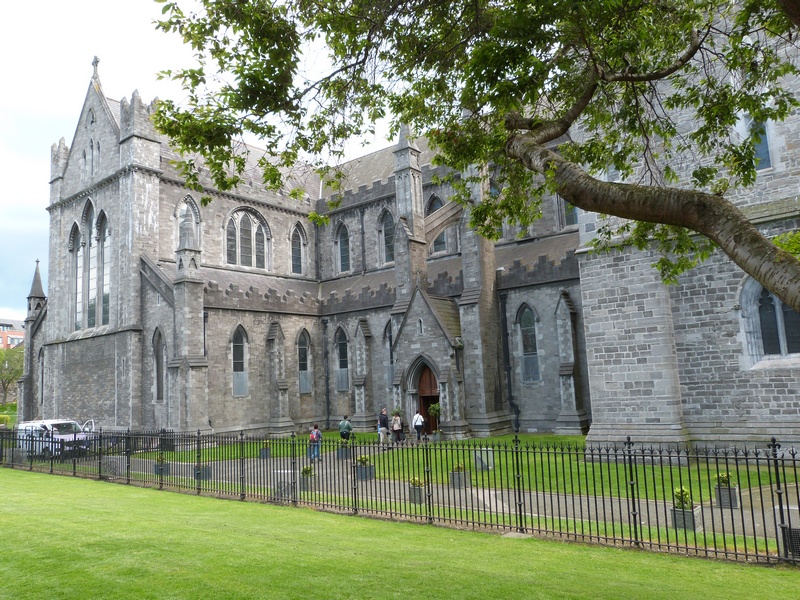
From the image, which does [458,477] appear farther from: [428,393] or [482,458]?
[428,393]

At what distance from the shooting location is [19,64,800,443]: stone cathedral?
52.8ft

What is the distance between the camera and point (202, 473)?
51.6 ft

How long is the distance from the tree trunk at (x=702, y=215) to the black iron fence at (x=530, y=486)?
10.8ft

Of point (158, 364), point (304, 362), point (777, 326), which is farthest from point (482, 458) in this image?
point (304, 362)

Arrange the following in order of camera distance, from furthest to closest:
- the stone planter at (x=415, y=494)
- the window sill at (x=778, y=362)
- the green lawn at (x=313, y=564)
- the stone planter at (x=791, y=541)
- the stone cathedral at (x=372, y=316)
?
the stone cathedral at (x=372, y=316), the window sill at (x=778, y=362), the stone planter at (x=415, y=494), the stone planter at (x=791, y=541), the green lawn at (x=313, y=564)

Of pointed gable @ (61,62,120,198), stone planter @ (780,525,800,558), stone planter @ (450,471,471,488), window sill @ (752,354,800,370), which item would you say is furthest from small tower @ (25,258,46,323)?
stone planter @ (780,525,800,558)

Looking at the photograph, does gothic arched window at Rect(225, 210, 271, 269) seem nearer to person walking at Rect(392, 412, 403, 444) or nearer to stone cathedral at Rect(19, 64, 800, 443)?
stone cathedral at Rect(19, 64, 800, 443)

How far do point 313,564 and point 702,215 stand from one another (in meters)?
5.68

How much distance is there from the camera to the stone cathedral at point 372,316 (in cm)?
1609

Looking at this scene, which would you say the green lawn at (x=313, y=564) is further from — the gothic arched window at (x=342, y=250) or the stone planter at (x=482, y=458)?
the gothic arched window at (x=342, y=250)

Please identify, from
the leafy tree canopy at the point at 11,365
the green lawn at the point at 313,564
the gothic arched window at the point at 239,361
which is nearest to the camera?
the green lawn at the point at 313,564

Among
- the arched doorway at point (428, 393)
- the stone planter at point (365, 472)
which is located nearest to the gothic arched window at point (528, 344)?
the arched doorway at point (428, 393)

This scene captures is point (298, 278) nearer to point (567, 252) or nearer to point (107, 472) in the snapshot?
point (567, 252)

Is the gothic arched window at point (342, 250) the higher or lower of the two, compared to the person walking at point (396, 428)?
higher
